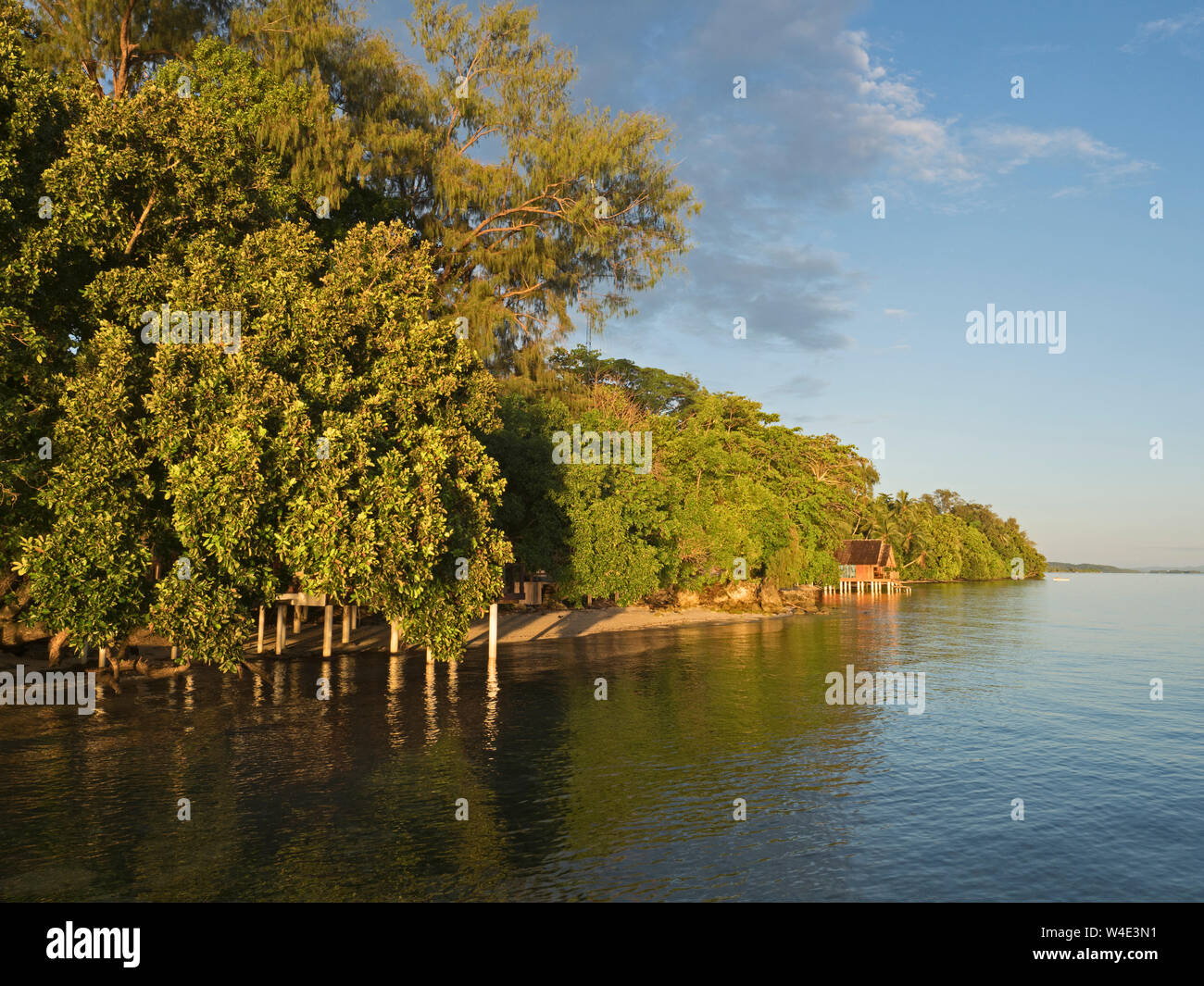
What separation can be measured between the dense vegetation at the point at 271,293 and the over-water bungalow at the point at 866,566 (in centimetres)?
8416

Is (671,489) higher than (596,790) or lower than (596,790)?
higher

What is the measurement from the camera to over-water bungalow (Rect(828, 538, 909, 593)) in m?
119

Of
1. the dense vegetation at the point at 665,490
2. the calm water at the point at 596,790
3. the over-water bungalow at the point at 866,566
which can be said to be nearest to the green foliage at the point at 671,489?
the dense vegetation at the point at 665,490

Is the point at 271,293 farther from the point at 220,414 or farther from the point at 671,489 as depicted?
the point at 671,489

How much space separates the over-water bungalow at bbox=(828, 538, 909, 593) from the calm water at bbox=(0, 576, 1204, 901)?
3288 inches

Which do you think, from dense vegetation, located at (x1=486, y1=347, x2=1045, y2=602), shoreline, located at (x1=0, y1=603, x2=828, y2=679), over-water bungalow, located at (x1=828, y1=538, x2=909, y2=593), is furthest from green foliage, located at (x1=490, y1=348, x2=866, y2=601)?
over-water bungalow, located at (x1=828, y1=538, x2=909, y2=593)

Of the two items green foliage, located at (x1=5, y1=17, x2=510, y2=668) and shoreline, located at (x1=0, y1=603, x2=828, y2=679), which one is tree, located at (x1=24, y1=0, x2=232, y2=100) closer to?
green foliage, located at (x1=5, y1=17, x2=510, y2=668)

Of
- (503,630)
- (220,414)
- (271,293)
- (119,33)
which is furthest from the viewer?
(503,630)

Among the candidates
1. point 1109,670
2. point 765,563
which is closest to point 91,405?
point 1109,670

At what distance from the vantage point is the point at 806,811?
17.9 metres

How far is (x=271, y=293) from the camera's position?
26.4m

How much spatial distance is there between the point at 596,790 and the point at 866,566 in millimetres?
107574

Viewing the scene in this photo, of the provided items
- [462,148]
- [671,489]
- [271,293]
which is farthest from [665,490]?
[271,293]
